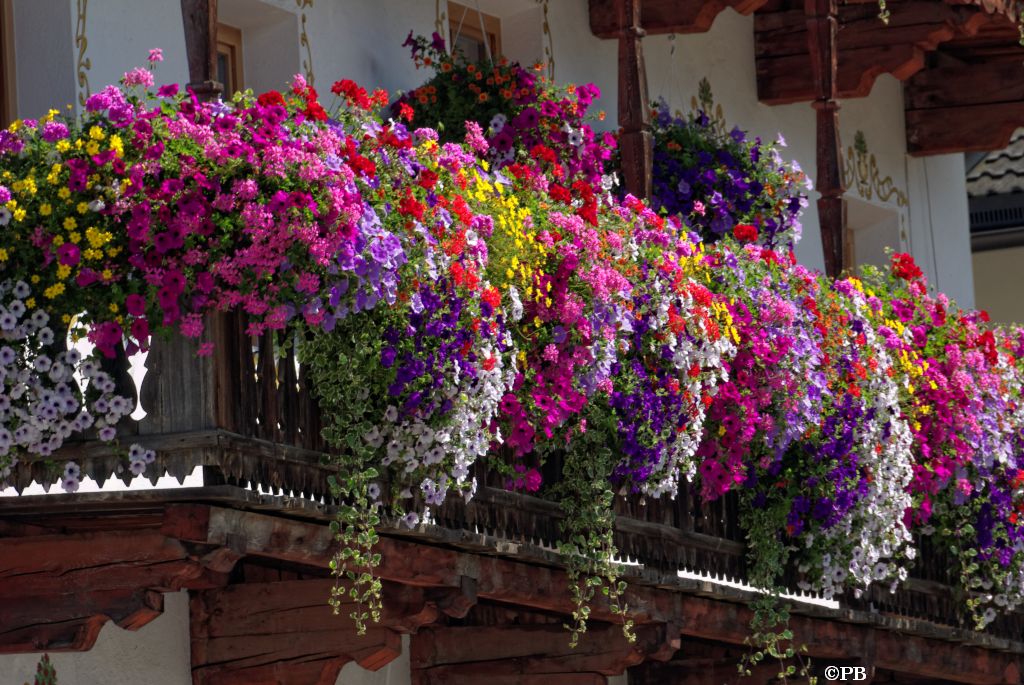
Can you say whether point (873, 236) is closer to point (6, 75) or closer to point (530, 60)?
point (530, 60)

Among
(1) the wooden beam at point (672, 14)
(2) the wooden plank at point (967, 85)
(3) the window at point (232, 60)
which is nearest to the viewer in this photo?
(3) the window at point (232, 60)

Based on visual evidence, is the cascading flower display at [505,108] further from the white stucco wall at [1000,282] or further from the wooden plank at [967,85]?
the white stucco wall at [1000,282]

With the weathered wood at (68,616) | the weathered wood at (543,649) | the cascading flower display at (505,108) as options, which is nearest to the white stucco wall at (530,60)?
the cascading flower display at (505,108)

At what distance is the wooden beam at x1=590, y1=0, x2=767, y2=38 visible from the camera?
10.4 meters

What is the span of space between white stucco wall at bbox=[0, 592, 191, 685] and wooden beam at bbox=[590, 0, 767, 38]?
417cm

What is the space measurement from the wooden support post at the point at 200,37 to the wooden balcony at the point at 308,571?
0.82 meters

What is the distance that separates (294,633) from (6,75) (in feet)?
7.17

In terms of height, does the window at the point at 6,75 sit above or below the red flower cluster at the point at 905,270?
above

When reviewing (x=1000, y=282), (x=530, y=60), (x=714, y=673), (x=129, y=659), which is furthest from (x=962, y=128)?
(x=129, y=659)

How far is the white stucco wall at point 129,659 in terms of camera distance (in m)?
7.07

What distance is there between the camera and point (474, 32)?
10.0 m

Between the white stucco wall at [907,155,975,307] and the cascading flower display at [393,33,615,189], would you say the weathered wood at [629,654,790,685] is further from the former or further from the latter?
the white stucco wall at [907,155,975,307]

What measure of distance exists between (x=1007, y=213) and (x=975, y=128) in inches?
128

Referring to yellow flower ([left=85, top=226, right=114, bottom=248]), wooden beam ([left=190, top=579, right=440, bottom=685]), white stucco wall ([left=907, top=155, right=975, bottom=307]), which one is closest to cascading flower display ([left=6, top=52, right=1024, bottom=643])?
yellow flower ([left=85, top=226, right=114, bottom=248])
